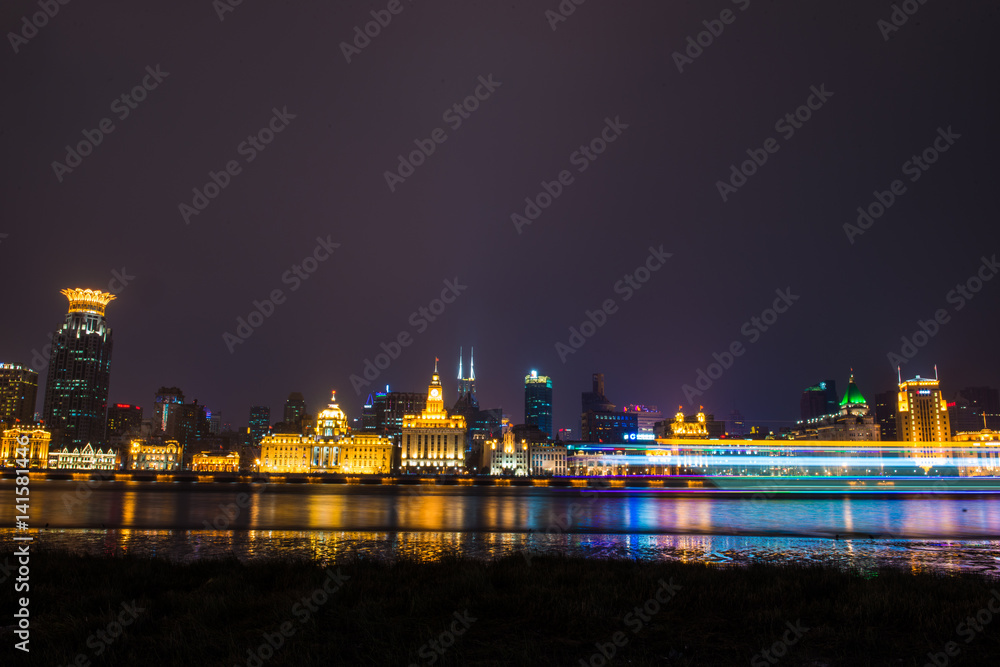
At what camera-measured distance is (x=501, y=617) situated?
9273mm

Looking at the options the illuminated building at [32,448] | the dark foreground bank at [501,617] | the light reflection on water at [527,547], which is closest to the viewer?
the dark foreground bank at [501,617]

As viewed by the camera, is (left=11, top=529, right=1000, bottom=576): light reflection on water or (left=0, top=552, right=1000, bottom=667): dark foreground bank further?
(left=11, top=529, right=1000, bottom=576): light reflection on water

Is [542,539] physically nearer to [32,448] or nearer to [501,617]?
[501,617]

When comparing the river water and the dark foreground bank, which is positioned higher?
the dark foreground bank

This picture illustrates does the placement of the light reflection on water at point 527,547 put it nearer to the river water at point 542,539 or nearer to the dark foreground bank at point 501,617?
the river water at point 542,539

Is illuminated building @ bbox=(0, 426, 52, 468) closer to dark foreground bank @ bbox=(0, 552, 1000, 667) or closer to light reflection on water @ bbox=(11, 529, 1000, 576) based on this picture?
light reflection on water @ bbox=(11, 529, 1000, 576)

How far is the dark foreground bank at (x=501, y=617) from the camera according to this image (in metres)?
7.43

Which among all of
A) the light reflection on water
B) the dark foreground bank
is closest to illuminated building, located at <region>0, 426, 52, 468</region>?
the light reflection on water

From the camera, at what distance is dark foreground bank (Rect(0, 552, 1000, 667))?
7.43 meters

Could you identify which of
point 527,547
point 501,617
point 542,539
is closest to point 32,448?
point 542,539

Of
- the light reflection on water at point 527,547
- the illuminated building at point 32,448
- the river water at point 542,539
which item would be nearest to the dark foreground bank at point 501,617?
the light reflection on water at point 527,547

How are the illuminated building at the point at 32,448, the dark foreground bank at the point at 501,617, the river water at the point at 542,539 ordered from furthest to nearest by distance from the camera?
1. the illuminated building at the point at 32,448
2. the river water at the point at 542,539
3. the dark foreground bank at the point at 501,617

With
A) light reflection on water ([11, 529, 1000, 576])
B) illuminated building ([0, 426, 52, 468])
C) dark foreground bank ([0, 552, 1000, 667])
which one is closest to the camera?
dark foreground bank ([0, 552, 1000, 667])

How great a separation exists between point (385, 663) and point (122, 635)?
3.72m
